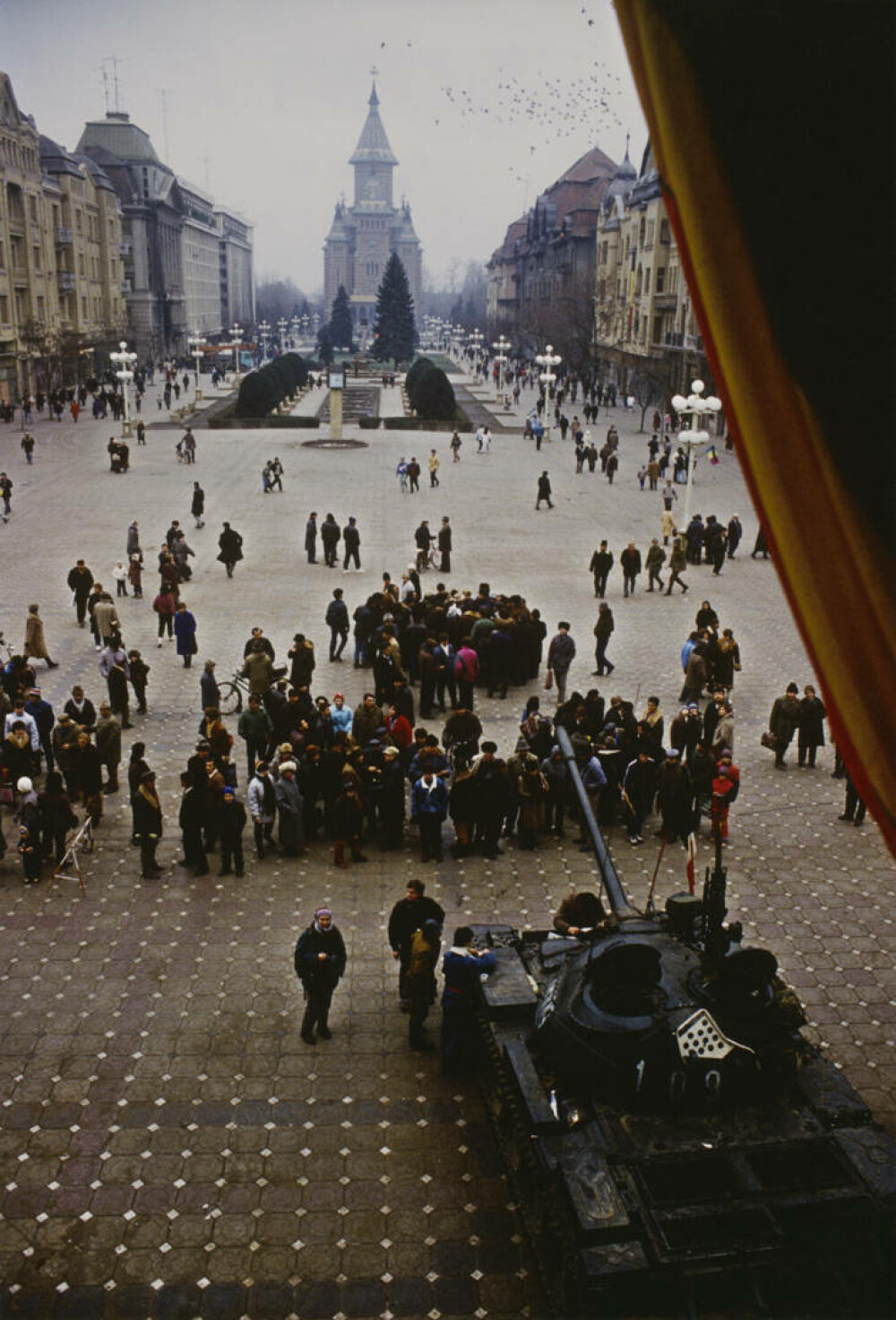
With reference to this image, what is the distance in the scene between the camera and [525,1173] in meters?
6.52

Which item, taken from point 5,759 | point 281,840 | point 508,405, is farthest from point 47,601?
point 508,405

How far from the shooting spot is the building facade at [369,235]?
179 m

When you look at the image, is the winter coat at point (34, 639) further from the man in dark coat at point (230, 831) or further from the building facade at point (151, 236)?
the building facade at point (151, 236)

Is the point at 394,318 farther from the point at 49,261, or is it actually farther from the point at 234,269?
the point at 234,269

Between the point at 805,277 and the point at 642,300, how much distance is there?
2418 inches

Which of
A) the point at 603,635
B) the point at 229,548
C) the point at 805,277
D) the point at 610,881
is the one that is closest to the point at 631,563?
the point at 603,635

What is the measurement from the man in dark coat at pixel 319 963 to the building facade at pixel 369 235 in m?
170

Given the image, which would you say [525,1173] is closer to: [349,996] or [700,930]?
[700,930]

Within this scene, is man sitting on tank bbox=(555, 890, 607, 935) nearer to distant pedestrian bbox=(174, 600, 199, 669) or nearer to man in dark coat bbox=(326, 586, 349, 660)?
man in dark coat bbox=(326, 586, 349, 660)

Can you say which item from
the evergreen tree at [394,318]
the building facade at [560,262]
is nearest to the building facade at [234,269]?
the evergreen tree at [394,318]

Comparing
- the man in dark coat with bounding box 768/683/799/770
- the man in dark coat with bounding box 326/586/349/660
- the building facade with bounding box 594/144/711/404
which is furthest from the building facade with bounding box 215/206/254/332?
the man in dark coat with bounding box 768/683/799/770

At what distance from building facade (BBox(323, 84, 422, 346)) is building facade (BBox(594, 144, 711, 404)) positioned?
107 meters

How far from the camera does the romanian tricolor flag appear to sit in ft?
7.12

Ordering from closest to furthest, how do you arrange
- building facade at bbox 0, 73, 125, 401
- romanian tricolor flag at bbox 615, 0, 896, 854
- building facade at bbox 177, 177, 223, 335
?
romanian tricolor flag at bbox 615, 0, 896, 854 → building facade at bbox 0, 73, 125, 401 → building facade at bbox 177, 177, 223, 335
